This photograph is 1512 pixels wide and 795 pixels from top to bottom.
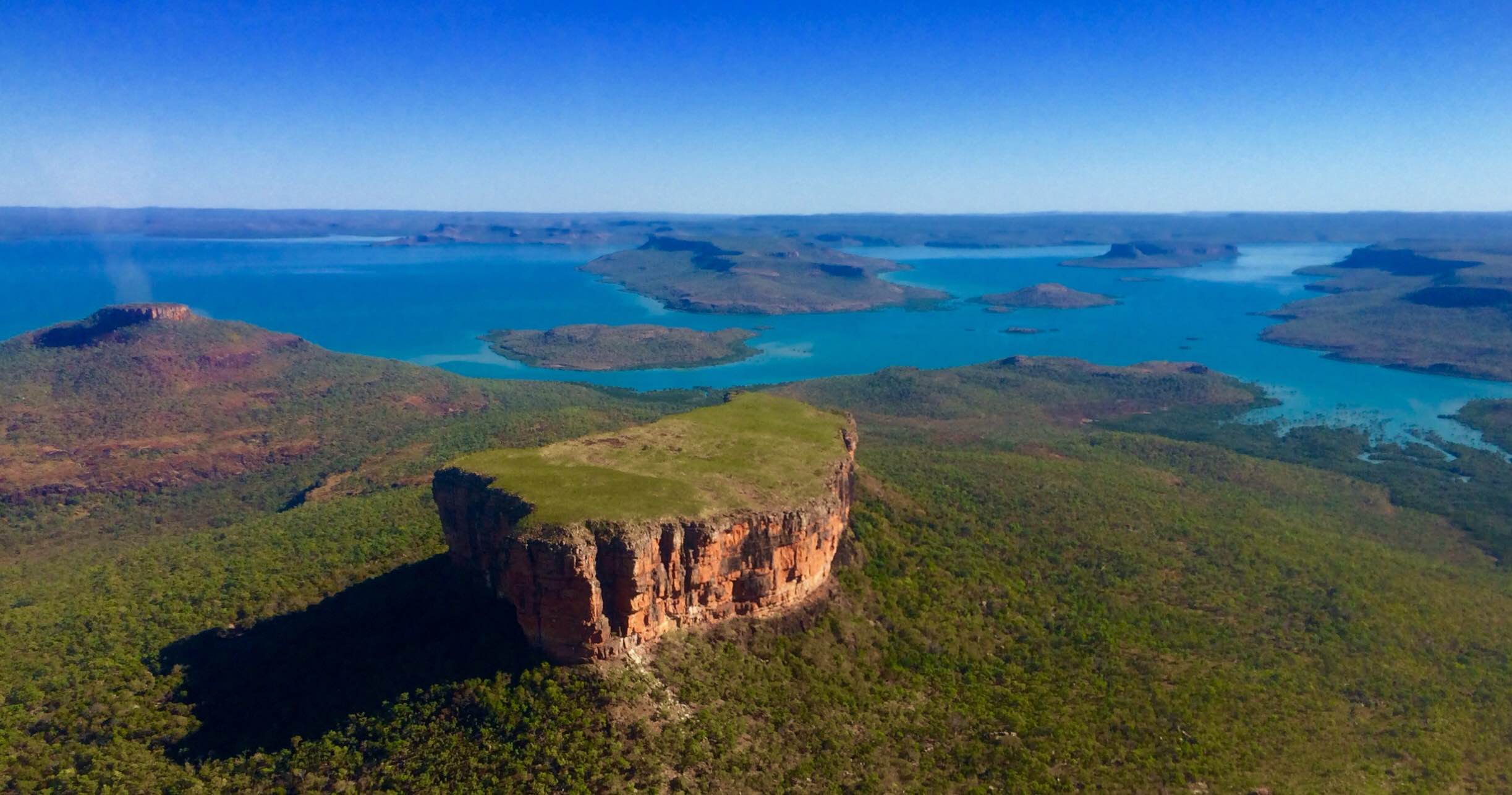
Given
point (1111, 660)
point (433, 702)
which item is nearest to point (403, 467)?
point (433, 702)

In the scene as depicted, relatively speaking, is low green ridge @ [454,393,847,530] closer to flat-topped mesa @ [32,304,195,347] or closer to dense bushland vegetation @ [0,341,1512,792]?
dense bushland vegetation @ [0,341,1512,792]

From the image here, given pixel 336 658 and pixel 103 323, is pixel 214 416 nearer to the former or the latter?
pixel 103 323

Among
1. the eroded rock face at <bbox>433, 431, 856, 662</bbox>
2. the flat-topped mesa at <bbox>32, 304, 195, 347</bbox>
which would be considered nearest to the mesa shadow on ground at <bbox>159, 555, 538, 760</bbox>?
the eroded rock face at <bbox>433, 431, 856, 662</bbox>

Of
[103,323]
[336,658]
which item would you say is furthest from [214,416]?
[336,658]

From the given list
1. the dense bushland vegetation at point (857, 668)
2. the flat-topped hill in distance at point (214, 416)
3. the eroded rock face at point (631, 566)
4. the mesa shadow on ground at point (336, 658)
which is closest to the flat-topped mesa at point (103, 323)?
the flat-topped hill in distance at point (214, 416)

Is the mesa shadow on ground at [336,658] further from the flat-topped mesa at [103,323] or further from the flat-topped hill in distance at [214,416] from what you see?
the flat-topped mesa at [103,323]

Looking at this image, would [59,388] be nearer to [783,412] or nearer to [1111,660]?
[783,412]
